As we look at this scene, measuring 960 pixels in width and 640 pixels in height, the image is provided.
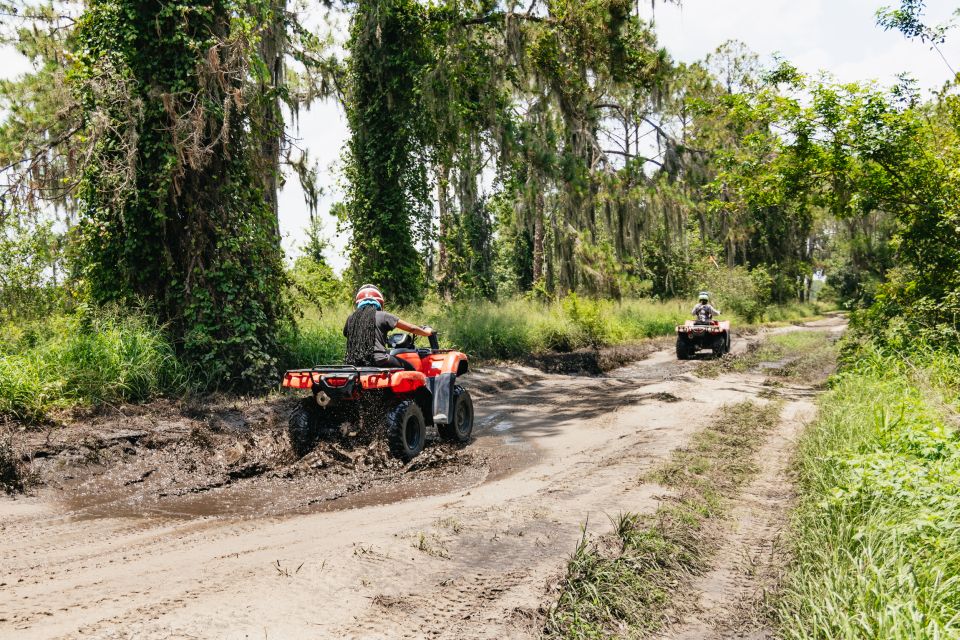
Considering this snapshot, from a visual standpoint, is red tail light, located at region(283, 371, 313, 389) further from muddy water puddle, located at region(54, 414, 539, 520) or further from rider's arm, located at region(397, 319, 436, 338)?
rider's arm, located at region(397, 319, 436, 338)

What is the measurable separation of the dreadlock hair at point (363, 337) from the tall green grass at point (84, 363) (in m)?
3.08

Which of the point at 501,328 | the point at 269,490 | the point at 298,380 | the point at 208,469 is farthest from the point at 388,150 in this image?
the point at 269,490

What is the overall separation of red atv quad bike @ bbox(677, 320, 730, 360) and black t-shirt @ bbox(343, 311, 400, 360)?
44.6 feet

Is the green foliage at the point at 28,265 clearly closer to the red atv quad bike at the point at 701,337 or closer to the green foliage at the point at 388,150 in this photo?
the green foliage at the point at 388,150

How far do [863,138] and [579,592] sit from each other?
35.7ft

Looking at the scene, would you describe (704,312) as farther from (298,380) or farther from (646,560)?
(646,560)

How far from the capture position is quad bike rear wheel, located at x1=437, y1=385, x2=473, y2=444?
8383mm

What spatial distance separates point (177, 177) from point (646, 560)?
842 cm

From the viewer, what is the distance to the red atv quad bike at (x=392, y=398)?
6.95 meters

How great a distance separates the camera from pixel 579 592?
3.80 m

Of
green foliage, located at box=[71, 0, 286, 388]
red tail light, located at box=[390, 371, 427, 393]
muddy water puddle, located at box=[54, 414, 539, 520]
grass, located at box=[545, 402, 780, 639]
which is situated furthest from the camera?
green foliage, located at box=[71, 0, 286, 388]

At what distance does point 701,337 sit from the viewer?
64.0 ft

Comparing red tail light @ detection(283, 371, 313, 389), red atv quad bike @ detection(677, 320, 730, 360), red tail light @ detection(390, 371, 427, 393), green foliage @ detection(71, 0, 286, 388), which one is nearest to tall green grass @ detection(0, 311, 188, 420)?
green foliage @ detection(71, 0, 286, 388)

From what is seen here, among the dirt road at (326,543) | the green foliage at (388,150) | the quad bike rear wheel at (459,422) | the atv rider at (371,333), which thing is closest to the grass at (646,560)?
the dirt road at (326,543)
